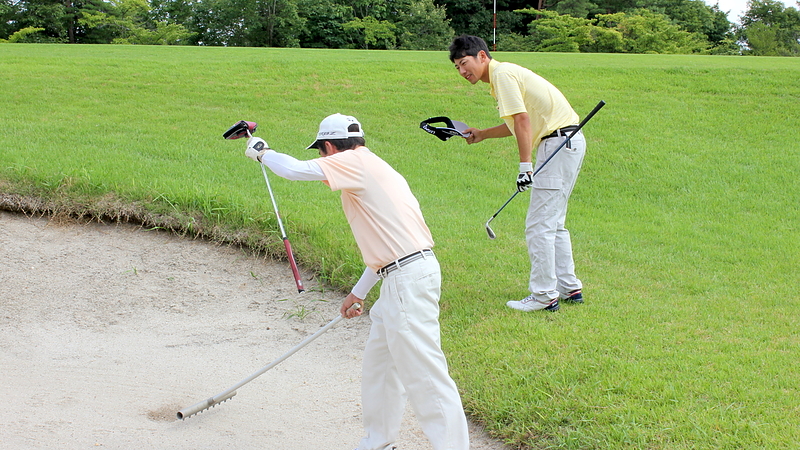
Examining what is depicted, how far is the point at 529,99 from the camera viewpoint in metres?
5.30

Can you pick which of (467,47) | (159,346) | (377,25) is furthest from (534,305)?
(377,25)

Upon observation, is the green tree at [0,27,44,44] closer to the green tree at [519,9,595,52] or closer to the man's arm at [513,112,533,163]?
the green tree at [519,9,595,52]

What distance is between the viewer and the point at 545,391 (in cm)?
428

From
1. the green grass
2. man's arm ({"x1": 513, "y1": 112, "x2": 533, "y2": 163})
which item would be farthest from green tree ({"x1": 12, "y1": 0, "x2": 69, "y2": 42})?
man's arm ({"x1": 513, "y1": 112, "x2": 533, "y2": 163})

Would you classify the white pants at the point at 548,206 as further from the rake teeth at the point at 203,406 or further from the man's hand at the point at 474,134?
the rake teeth at the point at 203,406

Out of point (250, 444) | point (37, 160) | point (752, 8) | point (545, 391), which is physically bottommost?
point (250, 444)

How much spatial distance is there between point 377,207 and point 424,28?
3306 centimetres


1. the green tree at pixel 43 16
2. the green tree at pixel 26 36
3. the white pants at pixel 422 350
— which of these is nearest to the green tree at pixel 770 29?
the green tree at pixel 43 16

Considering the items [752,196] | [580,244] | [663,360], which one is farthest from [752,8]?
[663,360]

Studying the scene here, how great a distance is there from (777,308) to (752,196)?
3.77 metres

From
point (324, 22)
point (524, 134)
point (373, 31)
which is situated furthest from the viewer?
point (324, 22)

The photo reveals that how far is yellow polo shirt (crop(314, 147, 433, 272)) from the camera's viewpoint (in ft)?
10.8

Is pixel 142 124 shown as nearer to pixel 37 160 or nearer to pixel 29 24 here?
pixel 37 160

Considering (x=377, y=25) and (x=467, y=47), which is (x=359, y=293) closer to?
(x=467, y=47)
